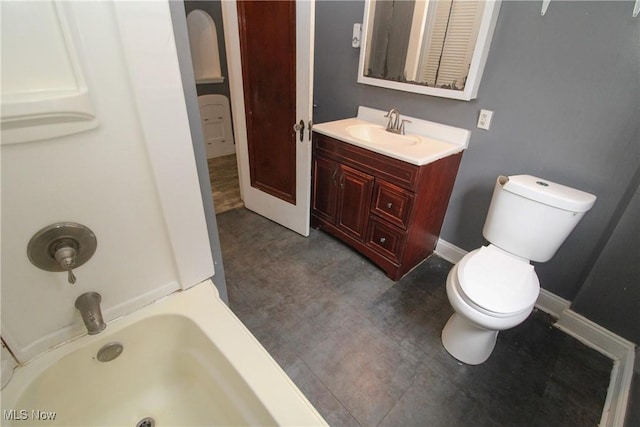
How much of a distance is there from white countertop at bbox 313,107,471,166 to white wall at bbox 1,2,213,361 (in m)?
1.10

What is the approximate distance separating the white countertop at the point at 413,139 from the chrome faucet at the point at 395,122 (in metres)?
0.03

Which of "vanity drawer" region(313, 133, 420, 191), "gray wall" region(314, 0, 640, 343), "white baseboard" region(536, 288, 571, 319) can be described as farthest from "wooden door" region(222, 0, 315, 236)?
"white baseboard" region(536, 288, 571, 319)

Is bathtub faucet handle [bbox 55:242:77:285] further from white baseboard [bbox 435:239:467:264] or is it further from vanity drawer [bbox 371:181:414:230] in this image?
white baseboard [bbox 435:239:467:264]

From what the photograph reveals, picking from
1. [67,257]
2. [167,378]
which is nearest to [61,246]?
[67,257]

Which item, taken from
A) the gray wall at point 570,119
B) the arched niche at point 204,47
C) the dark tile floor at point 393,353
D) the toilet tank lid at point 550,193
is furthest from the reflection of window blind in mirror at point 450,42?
the arched niche at point 204,47

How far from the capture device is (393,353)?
151cm

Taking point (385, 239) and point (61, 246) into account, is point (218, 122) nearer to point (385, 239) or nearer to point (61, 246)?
point (385, 239)

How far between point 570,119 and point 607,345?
1160mm

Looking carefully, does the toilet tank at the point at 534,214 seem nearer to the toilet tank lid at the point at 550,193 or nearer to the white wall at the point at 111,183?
the toilet tank lid at the point at 550,193

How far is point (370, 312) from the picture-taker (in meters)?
1.73

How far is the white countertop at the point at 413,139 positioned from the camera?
5.39ft

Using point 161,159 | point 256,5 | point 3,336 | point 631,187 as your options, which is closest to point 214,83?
point 256,5

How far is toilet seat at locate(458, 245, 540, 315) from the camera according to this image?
4.13ft

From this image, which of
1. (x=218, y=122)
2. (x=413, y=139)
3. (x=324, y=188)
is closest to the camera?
(x=413, y=139)
